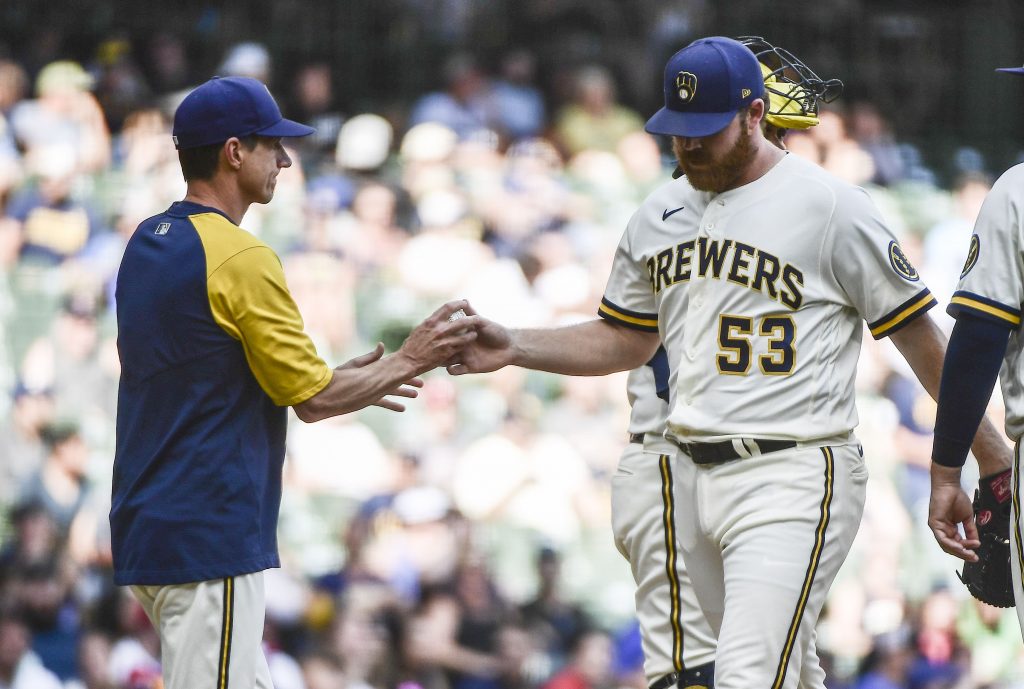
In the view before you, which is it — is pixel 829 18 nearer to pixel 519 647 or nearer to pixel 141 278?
pixel 519 647

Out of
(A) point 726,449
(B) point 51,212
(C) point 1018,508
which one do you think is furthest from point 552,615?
(C) point 1018,508

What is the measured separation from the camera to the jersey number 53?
3852 mm

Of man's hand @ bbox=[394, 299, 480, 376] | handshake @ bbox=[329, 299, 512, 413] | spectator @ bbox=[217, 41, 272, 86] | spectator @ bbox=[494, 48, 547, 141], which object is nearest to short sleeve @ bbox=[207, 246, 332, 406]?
handshake @ bbox=[329, 299, 512, 413]

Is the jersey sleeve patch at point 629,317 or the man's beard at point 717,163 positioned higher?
the man's beard at point 717,163

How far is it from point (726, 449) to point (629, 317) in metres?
0.71

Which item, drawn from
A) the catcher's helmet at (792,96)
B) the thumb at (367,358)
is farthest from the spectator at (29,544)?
the catcher's helmet at (792,96)

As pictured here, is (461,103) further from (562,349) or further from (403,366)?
(403,366)

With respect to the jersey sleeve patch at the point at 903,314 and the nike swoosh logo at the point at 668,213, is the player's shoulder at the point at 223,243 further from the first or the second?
the jersey sleeve patch at the point at 903,314

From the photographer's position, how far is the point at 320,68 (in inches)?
378

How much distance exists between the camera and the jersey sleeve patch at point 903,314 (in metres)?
3.88

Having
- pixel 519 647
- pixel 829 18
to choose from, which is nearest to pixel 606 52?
pixel 829 18

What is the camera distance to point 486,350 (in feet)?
15.1

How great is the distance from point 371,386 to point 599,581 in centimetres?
479

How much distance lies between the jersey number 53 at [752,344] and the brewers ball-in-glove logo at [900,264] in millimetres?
299
